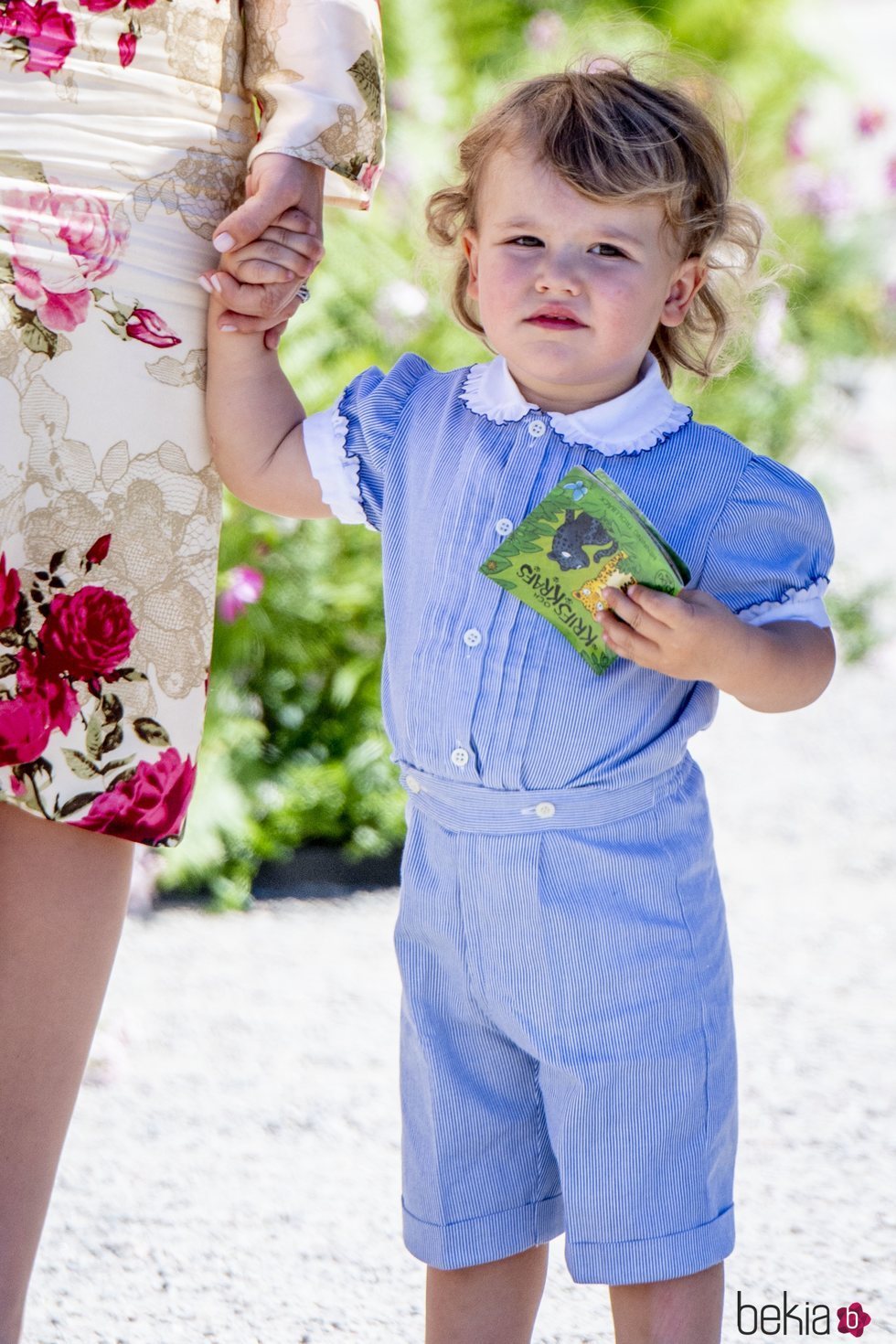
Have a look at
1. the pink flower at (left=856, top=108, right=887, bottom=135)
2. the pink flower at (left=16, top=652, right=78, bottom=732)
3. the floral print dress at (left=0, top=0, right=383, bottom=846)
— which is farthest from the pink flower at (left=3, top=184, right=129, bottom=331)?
the pink flower at (left=856, top=108, right=887, bottom=135)

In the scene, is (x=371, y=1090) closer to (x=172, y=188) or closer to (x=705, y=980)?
(x=705, y=980)

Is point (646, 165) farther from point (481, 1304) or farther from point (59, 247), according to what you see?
point (481, 1304)

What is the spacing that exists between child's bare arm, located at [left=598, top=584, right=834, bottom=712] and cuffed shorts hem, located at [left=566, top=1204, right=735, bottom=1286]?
58 cm

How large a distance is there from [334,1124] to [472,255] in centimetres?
174

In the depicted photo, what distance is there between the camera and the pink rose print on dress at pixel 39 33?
162cm

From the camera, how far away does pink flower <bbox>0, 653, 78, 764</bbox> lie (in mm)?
1679

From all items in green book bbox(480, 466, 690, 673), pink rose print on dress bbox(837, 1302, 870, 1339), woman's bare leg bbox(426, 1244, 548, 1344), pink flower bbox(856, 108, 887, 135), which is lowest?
pink rose print on dress bbox(837, 1302, 870, 1339)

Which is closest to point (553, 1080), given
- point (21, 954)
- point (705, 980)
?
point (705, 980)

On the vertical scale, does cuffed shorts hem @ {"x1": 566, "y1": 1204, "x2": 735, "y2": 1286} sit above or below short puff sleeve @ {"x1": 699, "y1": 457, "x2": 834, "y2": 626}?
below

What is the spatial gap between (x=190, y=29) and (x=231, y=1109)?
1.99 meters

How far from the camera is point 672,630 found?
156 cm

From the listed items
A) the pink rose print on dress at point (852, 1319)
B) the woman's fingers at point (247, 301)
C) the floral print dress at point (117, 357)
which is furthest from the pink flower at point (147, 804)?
the pink rose print on dress at point (852, 1319)

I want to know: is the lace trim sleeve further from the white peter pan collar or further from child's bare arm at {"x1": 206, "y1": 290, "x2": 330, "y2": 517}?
the white peter pan collar

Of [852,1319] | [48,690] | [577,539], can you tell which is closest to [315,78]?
[577,539]
